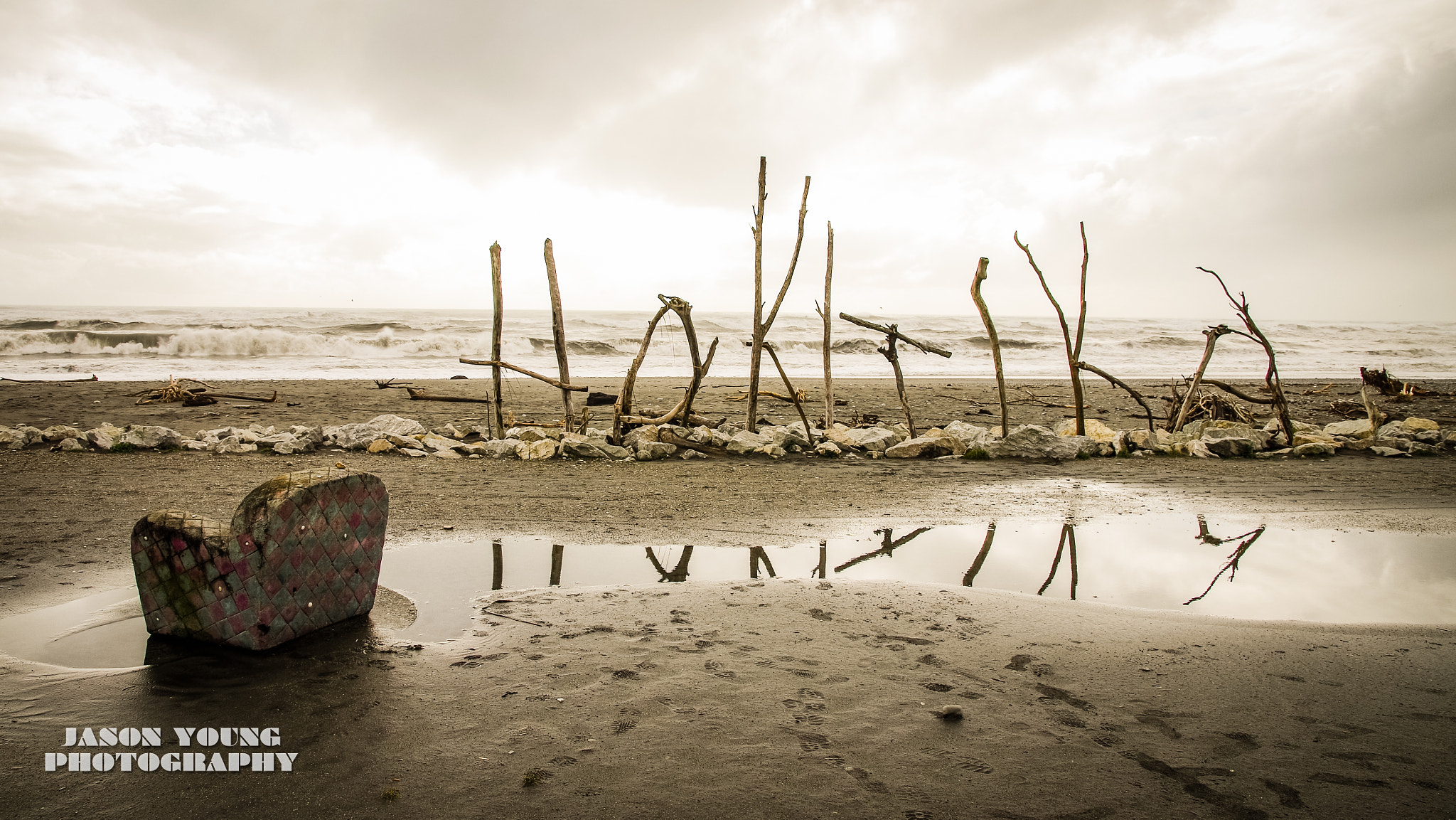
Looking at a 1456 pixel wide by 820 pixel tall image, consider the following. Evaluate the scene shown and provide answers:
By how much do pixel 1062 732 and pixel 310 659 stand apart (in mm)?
3079

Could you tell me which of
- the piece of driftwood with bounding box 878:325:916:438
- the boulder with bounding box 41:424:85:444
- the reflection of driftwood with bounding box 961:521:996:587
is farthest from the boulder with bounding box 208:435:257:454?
the reflection of driftwood with bounding box 961:521:996:587

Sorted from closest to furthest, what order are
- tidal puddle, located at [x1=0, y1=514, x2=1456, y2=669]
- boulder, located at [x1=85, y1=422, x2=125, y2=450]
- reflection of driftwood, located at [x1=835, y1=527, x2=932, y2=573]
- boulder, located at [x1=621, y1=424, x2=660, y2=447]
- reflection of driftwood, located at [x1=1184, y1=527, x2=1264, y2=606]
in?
tidal puddle, located at [x1=0, y1=514, x2=1456, y2=669]
reflection of driftwood, located at [x1=1184, y1=527, x2=1264, y2=606]
reflection of driftwood, located at [x1=835, y1=527, x2=932, y2=573]
boulder, located at [x1=85, y1=422, x2=125, y2=450]
boulder, located at [x1=621, y1=424, x2=660, y2=447]

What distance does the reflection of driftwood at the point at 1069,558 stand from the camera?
4.58 meters

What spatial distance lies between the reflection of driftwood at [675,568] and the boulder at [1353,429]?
9854mm

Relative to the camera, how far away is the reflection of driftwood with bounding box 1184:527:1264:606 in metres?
4.55

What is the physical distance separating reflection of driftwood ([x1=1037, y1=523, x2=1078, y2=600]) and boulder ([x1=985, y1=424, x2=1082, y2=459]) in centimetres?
332

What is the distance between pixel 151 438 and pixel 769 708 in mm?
9242

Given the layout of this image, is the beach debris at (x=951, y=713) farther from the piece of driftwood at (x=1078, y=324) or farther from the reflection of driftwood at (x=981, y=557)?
the piece of driftwood at (x=1078, y=324)

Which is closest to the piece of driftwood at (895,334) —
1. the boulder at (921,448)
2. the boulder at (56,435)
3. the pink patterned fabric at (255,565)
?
the boulder at (921,448)

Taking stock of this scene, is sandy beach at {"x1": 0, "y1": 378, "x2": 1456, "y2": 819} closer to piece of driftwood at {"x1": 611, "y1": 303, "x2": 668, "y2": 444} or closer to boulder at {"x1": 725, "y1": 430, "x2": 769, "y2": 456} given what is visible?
boulder at {"x1": 725, "y1": 430, "x2": 769, "y2": 456}

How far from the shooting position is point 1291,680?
10.5 ft

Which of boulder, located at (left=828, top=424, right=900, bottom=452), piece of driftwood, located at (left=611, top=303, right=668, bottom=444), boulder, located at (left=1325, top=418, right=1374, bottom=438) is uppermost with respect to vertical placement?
piece of driftwood, located at (left=611, top=303, right=668, bottom=444)

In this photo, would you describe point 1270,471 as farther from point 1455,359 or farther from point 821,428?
point 1455,359

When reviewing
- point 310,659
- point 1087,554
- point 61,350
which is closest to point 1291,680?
point 1087,554
